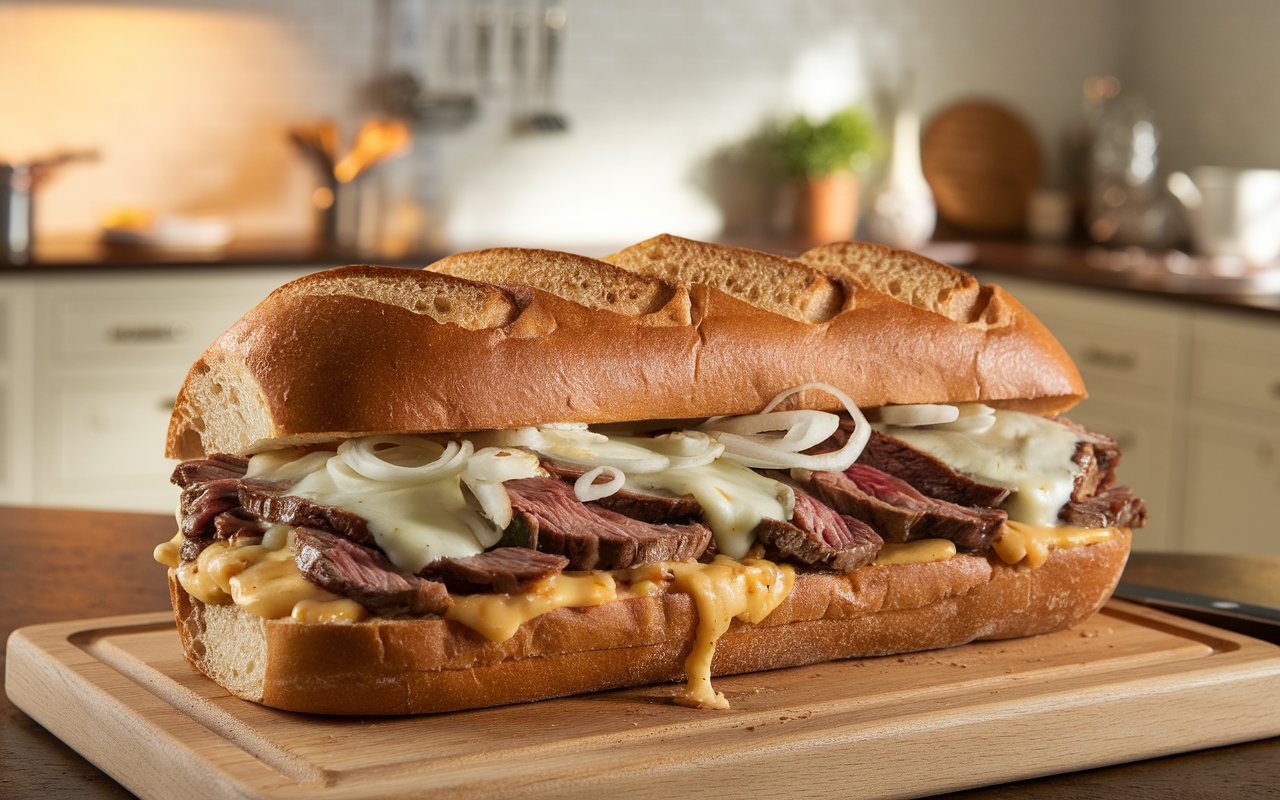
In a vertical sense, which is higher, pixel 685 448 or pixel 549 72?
pixel 549 72

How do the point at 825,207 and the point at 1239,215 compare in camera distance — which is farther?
the point at 825,207

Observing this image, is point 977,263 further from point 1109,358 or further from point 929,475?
point 929,475

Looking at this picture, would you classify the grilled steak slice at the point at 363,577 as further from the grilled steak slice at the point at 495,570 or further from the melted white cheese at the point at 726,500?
the melted white cheese at the point at 726,500

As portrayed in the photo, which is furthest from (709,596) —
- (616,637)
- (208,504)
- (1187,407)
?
(1187,407)

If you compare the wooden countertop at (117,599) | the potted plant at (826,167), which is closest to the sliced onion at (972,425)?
the wooden countertop at (117,599)

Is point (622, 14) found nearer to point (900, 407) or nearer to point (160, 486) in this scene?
point (160, 486)

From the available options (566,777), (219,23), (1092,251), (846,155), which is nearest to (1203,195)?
(1092,251)
